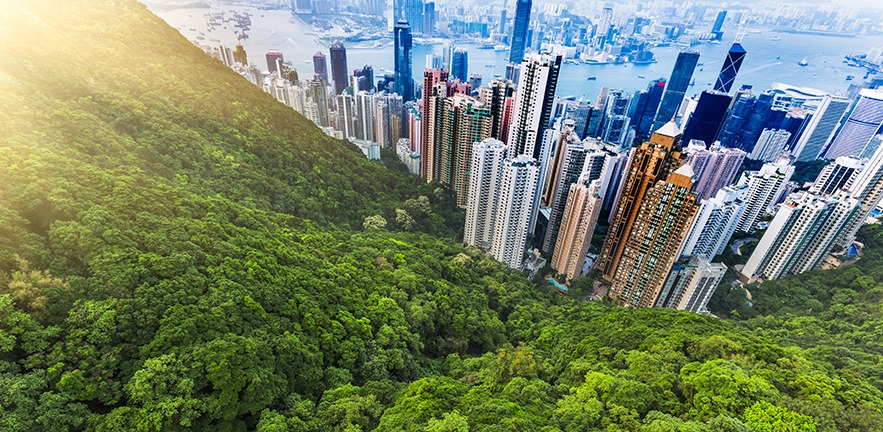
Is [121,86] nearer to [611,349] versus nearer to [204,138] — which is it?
[204,138]

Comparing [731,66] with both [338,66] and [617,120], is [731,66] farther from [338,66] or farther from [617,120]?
[338,66]

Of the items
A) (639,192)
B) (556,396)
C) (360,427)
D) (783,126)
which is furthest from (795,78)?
(360,427)

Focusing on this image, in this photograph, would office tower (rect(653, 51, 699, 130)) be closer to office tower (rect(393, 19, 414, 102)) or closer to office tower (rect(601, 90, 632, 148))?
office tower (rect(601, 90, 632, 148))

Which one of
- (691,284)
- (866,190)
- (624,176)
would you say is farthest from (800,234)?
(624,176)

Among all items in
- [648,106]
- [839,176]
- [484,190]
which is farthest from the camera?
[648,106]

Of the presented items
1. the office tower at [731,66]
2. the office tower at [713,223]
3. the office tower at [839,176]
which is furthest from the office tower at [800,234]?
the office tower at [731,66]

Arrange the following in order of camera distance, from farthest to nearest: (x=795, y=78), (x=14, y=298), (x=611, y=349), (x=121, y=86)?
(x=795, y=78) → (x=121, y=86) → (x=611, y=349) → (x=14, y=298)

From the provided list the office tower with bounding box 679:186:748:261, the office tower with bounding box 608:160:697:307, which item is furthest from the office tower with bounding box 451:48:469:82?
the office tower with bounding box 608:160:697:307
